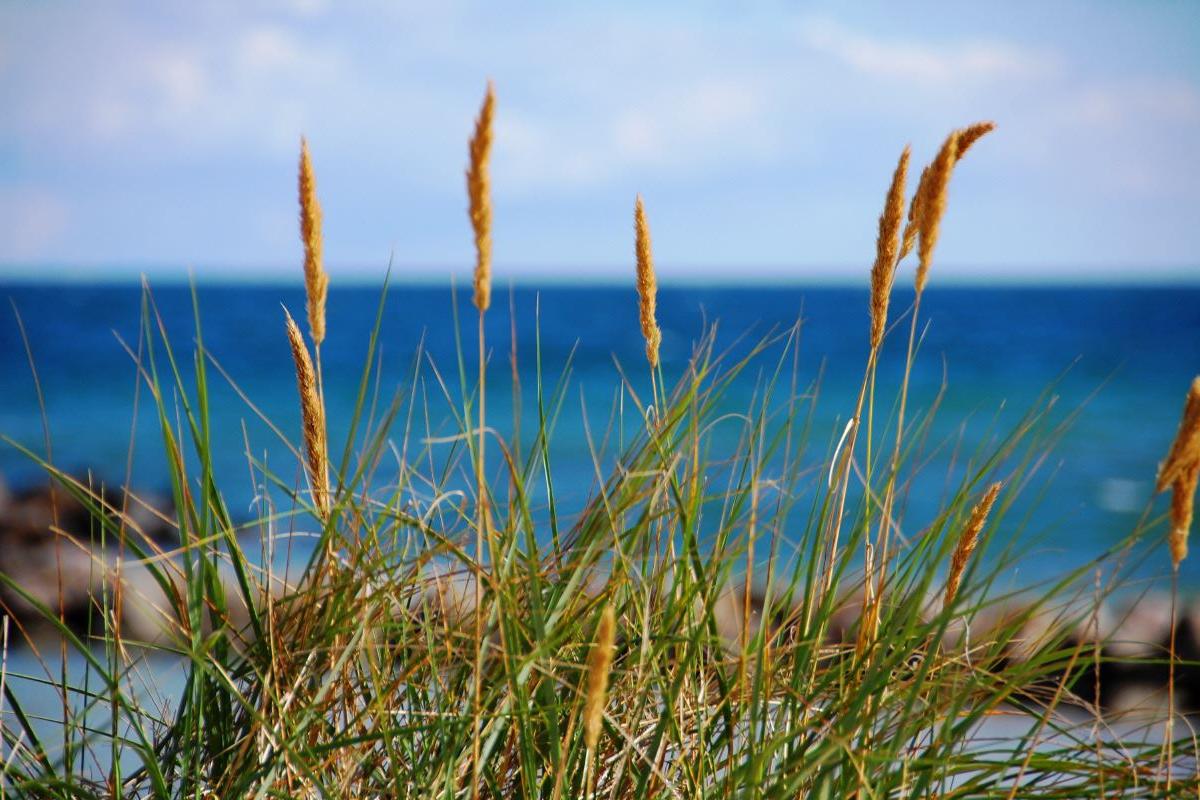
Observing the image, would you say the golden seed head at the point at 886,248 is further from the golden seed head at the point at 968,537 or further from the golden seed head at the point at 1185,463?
the golden seed head at the point at 1185,463

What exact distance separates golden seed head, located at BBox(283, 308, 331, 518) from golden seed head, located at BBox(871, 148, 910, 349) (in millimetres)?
763

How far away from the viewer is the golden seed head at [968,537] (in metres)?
1.39

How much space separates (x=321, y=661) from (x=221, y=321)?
3952 cm

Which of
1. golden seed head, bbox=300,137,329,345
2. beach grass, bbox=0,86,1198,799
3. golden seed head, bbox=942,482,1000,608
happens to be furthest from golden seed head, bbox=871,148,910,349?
golden seed head, bbox=300,137,329,345

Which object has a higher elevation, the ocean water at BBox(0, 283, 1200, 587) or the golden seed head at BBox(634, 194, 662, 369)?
the golden seed head at BBox(634, 194, 662, 369)

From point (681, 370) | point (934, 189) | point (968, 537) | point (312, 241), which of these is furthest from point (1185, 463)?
point (681, 370)

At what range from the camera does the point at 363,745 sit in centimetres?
134

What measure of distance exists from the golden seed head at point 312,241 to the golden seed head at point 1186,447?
0.96m

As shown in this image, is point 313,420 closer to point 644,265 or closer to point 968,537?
point 644,265

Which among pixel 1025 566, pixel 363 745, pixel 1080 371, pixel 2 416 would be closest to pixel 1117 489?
pixel 1025 566

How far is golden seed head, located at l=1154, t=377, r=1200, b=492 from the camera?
1105 mm

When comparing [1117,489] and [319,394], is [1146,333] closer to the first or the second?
[1117,489]

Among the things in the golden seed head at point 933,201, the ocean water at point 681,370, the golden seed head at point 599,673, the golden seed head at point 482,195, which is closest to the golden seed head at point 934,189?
the golden seed head at point 933,201

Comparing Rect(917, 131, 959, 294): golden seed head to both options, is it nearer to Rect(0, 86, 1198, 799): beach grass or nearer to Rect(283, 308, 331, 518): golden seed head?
Rect(0, 86, 1198, 799): beach grass
